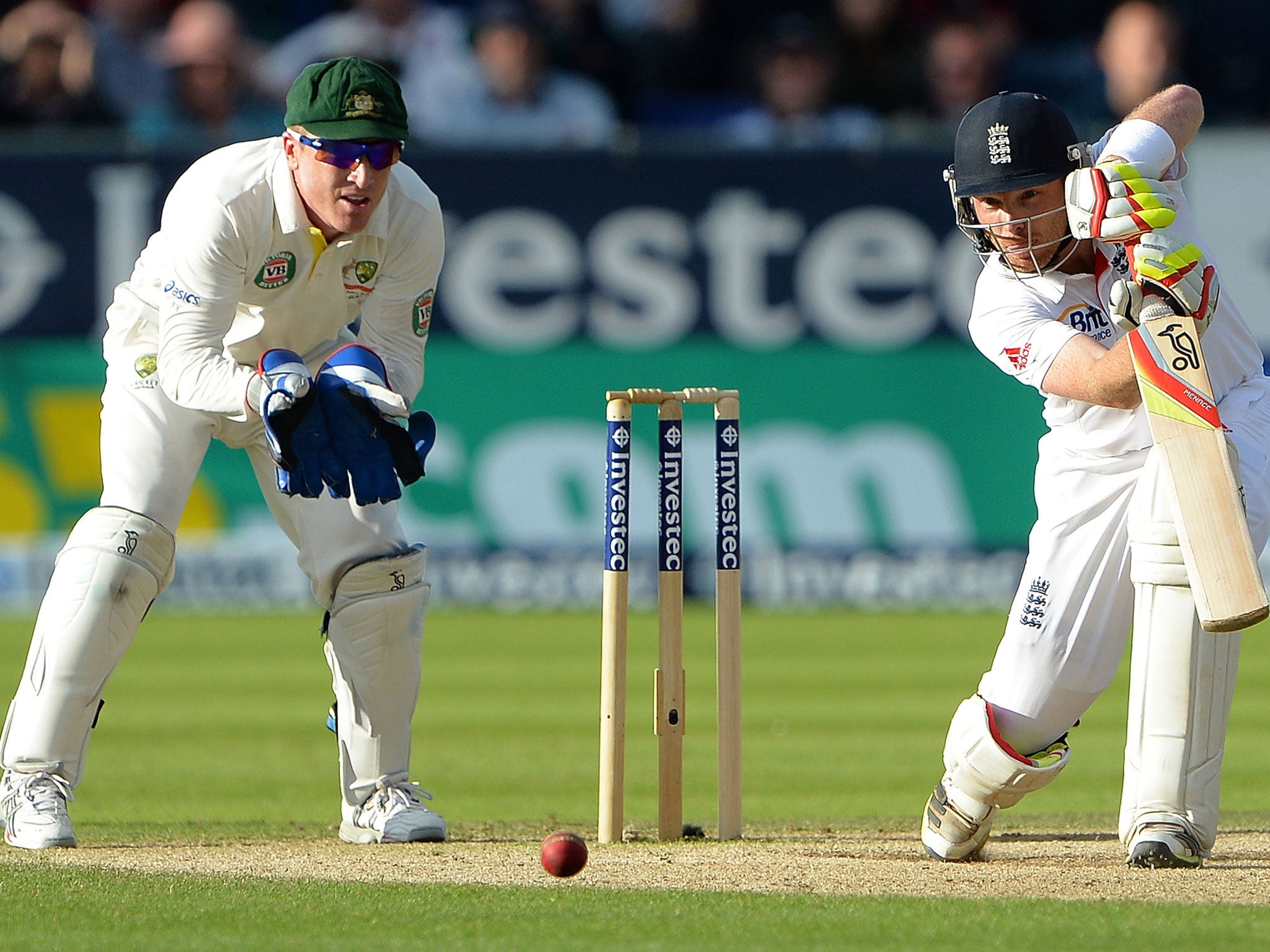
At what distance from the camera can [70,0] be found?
1228cm

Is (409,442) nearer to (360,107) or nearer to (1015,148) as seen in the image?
(360,107)

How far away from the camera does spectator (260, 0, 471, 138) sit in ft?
37.0

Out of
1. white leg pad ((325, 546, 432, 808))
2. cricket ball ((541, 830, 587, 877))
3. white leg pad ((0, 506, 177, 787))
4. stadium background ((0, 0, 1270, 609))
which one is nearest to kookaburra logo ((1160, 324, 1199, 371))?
cricket ball ((541, 830, 587, 877))

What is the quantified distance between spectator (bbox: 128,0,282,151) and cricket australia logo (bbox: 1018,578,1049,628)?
22.8 ft

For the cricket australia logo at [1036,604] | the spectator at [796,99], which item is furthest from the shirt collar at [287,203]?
the spectator at [796,99]

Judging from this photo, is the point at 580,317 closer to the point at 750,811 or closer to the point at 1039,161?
the point at 750,811

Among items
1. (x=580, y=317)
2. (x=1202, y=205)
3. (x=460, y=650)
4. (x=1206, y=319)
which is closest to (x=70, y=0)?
(x=580, y=317)

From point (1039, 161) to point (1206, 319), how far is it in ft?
1.61

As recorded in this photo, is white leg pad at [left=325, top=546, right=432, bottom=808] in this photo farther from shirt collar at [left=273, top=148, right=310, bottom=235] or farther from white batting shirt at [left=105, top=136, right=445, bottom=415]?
shirt collar at [left=273, top=148, right=310, bottom=235]

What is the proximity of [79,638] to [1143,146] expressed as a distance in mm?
2638

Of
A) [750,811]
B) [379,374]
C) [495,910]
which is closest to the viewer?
[495,910]

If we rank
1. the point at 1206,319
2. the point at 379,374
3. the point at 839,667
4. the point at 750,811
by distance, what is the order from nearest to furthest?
the point at 1206,319, the point at 379,374, the point at 750,811, the point at 839,667

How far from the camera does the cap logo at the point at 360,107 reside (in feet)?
14.8

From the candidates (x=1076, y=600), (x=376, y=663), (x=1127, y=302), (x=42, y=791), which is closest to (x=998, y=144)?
(x=1127, y=302)
